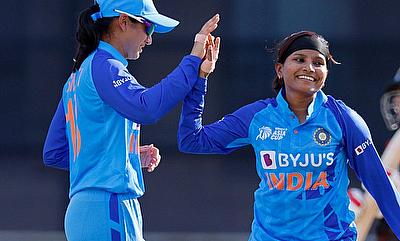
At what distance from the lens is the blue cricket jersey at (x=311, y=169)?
11.6 feet

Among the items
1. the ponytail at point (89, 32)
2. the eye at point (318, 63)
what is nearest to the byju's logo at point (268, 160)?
the eye at point (318, 63)

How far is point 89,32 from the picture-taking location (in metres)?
3.59

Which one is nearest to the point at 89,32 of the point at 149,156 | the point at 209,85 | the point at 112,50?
the point at 112,50

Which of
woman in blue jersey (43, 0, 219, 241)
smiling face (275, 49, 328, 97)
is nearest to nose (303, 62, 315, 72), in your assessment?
smiling face (275, 49, 328, 97)

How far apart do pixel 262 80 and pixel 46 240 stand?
5.80 ft

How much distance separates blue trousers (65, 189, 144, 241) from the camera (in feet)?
11.3

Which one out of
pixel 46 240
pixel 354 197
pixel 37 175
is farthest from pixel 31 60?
pixel 354 197

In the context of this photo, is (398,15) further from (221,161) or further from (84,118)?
(84,118)

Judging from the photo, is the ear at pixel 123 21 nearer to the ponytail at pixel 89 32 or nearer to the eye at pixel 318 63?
the ponytail at pixel 89 32

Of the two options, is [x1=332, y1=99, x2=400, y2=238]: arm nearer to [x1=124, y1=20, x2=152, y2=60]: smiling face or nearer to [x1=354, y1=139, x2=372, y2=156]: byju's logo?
[x1=354, y1=139, x2=372, y2=156]: byju's logo

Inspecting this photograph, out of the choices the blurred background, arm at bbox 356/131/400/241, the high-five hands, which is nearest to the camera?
the high-five hands

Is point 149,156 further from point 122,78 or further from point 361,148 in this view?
point 361,148

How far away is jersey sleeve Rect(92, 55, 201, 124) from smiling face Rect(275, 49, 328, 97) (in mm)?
372

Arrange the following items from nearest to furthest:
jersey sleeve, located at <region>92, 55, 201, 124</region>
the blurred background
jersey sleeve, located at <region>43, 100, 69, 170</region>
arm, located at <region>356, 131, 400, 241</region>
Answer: jersey sleeve, located at <region>92, 55, 201, 124</region>, jersey sleeve, located at <region>43, 100, 69, 170</region>, arm, located at <region>356, 131, 400, 241</region>, the blurred background
